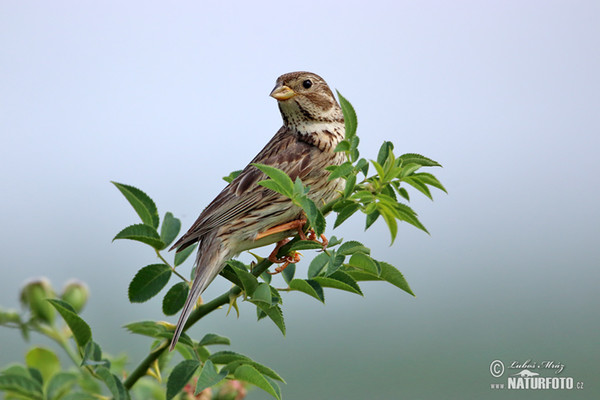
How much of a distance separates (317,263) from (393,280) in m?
0.25

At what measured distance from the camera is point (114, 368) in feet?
7.31

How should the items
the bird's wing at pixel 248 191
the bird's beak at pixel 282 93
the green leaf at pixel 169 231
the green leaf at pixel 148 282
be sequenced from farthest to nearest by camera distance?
the bird's beak at pixel 282 93, the bird's wing at pixel 248 191, the green leaf at pixel 169 231, the green leaf at pixel 148 282

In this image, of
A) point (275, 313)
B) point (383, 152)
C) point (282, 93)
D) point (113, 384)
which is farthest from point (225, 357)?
point (282, 93)

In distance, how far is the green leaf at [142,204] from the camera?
2053mm

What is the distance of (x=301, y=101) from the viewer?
10.4ft

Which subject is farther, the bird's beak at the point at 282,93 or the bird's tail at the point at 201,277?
the bird's beak at the point at 282,93

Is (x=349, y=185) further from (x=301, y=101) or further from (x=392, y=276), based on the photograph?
(x=301, y=101)

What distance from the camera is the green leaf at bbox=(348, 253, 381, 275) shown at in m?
1.79

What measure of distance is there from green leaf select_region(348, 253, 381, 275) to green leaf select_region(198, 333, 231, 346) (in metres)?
0.46

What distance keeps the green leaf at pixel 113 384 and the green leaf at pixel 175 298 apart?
0.36 meters

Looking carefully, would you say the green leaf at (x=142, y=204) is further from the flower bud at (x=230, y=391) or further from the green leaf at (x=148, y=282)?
the flower bud at (x=230, y=391)

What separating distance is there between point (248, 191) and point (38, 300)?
99cm

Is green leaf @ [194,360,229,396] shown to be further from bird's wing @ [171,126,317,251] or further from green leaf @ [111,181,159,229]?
bird's wing @ [171,126,317,251]

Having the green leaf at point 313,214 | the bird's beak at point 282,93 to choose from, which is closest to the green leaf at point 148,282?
the green leaf at point 313,214
